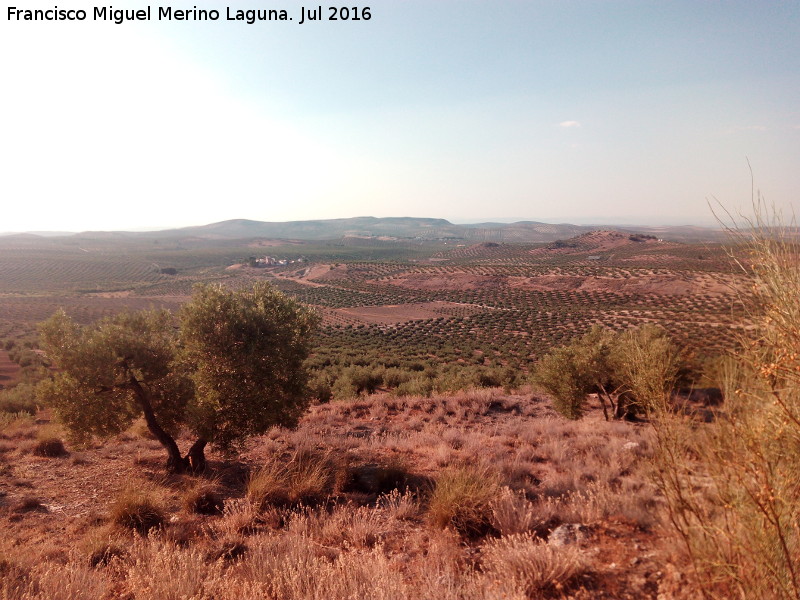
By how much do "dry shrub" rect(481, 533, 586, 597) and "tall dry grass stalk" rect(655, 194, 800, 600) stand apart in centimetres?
123

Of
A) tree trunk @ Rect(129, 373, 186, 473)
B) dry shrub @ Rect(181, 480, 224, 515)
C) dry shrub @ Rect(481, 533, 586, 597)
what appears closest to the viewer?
dry shrub @ Rect(481, 533, 586, 597)

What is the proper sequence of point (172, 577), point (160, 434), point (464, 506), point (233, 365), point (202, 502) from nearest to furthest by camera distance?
point (172, 577) → point (464, 506) → point (202, 502) → point (233, 365) → point (160, 434)

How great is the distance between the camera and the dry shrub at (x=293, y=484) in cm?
724

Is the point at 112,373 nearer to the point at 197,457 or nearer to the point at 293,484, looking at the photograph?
the point at 197,457

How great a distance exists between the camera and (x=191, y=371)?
32.6 feet

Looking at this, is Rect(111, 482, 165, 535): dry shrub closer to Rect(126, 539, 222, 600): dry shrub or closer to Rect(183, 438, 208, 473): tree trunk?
Rect(126, 539, 222, 600): dry shrub

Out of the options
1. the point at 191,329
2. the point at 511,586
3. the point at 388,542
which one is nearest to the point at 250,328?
the point at 191,329

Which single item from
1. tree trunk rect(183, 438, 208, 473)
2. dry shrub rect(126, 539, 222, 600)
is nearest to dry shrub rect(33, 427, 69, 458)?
tree trunk rect(183, 438, 208, 473)

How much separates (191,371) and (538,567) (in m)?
9.19

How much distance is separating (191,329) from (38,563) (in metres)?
4.84

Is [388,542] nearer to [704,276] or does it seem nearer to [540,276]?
[704,276]

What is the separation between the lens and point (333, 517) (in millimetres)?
6184

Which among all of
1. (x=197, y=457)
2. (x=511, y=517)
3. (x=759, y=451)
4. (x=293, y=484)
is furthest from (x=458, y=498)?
(x=197, y=457)

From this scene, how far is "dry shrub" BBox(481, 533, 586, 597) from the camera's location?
399 centimetres
